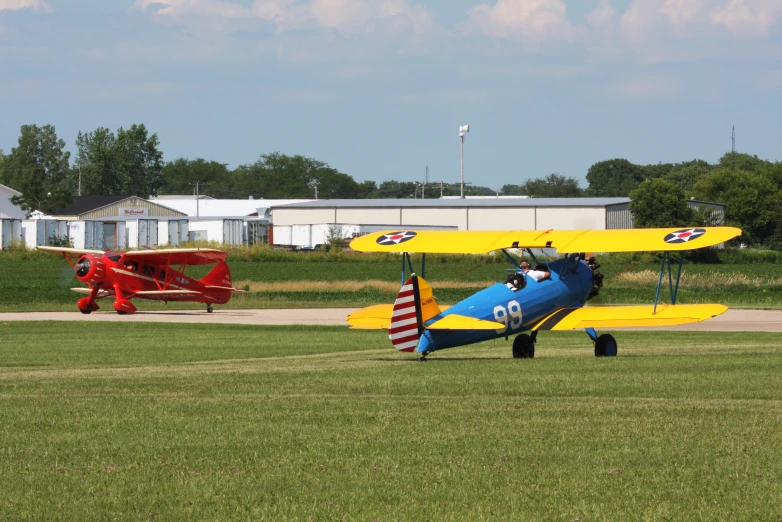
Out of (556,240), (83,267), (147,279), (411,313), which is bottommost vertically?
(147,279)

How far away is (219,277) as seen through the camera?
39500mm

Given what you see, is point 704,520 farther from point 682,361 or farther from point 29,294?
point 29,294

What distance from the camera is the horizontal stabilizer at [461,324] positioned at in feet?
55.0

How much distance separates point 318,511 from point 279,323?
25727mm

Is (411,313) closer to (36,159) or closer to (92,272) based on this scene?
(92,272)

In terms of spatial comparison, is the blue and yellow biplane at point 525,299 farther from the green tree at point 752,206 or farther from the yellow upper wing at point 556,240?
the green tree at point 752,206

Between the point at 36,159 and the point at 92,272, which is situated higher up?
the point at 36,159

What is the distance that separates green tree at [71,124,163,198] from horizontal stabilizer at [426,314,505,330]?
155 meters

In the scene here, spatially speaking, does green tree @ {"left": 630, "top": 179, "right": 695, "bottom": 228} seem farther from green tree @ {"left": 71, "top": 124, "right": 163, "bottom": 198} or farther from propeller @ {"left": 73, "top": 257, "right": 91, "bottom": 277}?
green tree @ {"left": 71, "top": 124, "right": 163, "bottom": 198}

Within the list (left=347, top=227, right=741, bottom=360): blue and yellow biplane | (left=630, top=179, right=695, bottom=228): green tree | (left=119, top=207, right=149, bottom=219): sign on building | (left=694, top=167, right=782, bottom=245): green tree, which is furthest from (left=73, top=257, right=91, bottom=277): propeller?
(left=119, top=207, right=149, bottom=219): sign on building

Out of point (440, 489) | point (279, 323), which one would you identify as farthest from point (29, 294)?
point (440, 489)

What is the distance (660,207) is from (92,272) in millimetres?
57332

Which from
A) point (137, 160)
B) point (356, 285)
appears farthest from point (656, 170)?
point (356, 285)

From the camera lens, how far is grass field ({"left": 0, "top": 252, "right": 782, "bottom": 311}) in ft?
137
